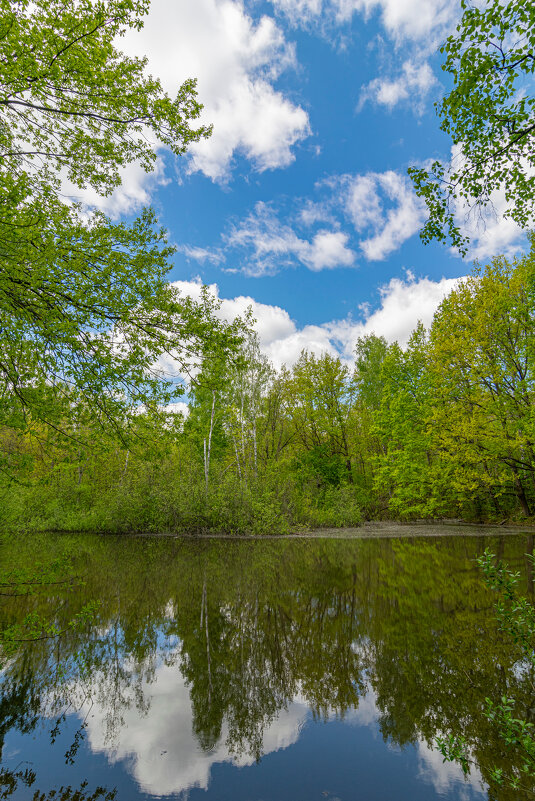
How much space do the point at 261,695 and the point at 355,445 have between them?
89.5ft

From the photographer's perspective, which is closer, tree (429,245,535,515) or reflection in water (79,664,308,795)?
reflection in water (79,664,308,795)

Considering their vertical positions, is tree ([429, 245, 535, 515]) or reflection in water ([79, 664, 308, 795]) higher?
tree ([429, 245, 535, 515])

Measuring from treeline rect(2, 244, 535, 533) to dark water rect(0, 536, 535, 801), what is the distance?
14.3ft

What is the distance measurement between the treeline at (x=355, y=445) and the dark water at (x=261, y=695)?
434 centimetres

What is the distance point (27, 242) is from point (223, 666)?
580cm

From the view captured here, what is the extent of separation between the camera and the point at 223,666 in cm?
516

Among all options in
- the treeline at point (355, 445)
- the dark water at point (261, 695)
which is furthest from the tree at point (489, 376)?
the dark water at point (261, 695)

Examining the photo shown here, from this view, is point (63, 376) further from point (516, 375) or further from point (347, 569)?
point (516, 375)

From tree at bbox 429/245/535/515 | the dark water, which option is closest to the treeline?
tree at bbox 429/245/535/515

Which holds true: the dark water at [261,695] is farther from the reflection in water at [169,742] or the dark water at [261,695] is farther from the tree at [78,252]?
the tree at [78,252]

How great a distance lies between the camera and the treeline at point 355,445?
18234mm

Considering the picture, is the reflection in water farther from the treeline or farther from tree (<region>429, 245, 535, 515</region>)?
tree (<region>429, 245, 535, 515</region>)

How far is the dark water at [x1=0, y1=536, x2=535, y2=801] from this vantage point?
322 centimetres

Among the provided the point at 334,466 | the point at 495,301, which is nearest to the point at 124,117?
the point at 495,301
